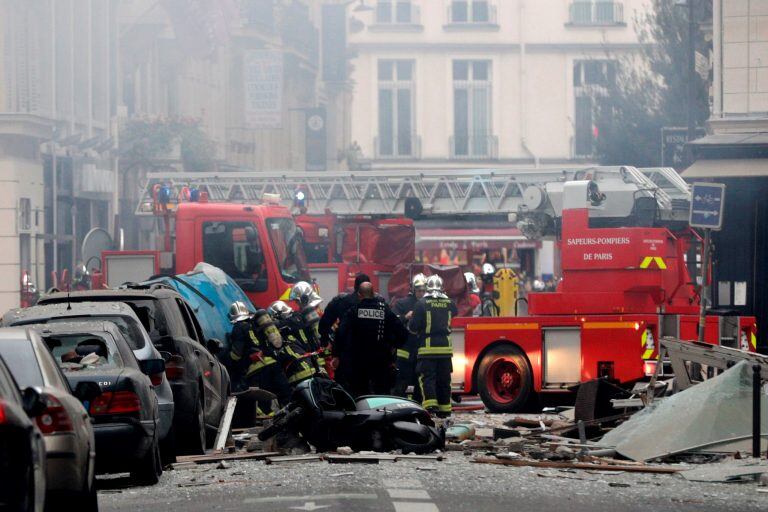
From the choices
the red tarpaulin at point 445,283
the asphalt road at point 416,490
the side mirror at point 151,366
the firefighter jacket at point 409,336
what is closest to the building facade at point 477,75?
the red tarpaulin at point 445,283

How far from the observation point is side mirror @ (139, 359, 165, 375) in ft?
41.1

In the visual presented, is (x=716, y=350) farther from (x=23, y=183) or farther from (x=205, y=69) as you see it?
(x=205, y=69)

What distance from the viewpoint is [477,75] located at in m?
70.0

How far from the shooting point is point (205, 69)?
1900 inches

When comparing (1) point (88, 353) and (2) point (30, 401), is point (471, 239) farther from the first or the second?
(2) point (30, 401)

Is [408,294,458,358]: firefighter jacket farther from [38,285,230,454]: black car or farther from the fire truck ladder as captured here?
the fire truck ladder

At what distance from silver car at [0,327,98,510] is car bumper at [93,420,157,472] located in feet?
5.55

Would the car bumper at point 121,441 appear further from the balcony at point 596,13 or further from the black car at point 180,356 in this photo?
the balcony at point 596,13

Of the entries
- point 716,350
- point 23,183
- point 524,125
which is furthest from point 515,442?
point 524,125

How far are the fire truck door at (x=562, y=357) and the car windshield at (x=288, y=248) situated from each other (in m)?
4.11

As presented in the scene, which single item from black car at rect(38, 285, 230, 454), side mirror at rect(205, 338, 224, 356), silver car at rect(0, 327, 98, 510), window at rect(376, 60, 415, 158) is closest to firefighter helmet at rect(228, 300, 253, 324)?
side mirror at rect(205, 338, 224, 356)

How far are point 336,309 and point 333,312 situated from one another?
5 cm

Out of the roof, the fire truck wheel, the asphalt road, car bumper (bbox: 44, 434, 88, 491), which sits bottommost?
the fire truck wheel

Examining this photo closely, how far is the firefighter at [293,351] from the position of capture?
16500 mm
